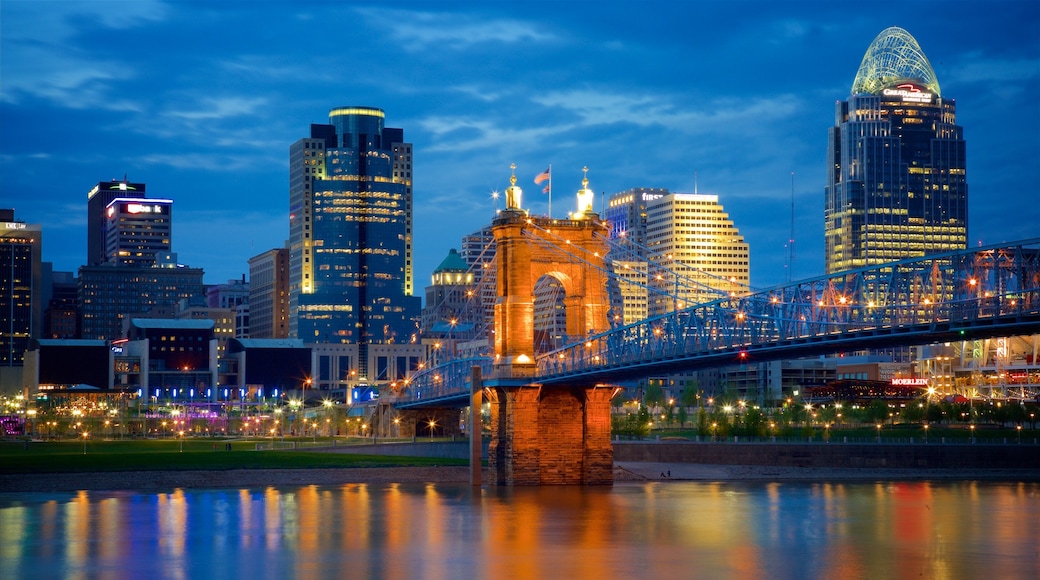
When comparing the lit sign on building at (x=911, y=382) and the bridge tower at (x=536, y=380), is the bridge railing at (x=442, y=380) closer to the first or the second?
the bridge tower at (x=536, y=380)

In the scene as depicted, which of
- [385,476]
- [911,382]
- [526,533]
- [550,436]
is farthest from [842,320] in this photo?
[911,382]

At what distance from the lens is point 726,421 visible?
119562 mm

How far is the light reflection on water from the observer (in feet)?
148

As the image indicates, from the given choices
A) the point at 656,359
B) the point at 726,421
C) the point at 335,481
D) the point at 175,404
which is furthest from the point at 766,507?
the point at 175,404

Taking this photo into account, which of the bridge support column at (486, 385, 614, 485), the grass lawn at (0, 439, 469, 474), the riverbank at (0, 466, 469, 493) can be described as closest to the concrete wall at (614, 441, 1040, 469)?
the bridge support column at (486, 385, 614, 485)

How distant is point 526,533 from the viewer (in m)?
55.4

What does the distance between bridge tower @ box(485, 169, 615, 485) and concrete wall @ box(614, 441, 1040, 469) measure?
18.8 m

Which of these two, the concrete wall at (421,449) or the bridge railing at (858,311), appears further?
the concrete wall at (421,449)

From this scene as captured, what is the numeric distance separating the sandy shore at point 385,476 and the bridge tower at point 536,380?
5.29 metres

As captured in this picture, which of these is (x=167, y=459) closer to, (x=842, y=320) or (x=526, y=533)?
(x=526, y=533)

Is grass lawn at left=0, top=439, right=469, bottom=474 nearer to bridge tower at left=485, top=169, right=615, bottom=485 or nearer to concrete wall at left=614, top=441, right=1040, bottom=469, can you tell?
bridge tower at left=485, top=169, right=615, bottom=485

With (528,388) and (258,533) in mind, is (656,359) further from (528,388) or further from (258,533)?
(258,533)

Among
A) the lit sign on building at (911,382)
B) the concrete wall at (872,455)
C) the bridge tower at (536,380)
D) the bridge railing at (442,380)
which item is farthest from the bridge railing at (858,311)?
the lit sign on building at (911,382)

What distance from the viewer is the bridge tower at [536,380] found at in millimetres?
78812
